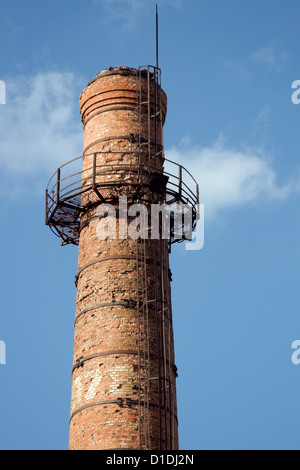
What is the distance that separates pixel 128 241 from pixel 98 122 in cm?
454

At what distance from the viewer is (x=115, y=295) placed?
30.5 metres

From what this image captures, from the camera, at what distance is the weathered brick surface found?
1137 inches

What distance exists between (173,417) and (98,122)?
9856mm

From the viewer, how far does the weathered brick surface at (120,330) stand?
2888 cm

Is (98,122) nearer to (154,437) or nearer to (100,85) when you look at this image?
(100,85)

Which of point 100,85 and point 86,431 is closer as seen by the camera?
point 86,431

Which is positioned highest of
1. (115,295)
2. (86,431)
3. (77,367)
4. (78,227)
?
(78,227)

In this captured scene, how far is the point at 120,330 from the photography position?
29.9m

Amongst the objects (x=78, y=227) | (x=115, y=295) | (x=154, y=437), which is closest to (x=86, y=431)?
(x=154, y=437)

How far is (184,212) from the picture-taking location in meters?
33.2
